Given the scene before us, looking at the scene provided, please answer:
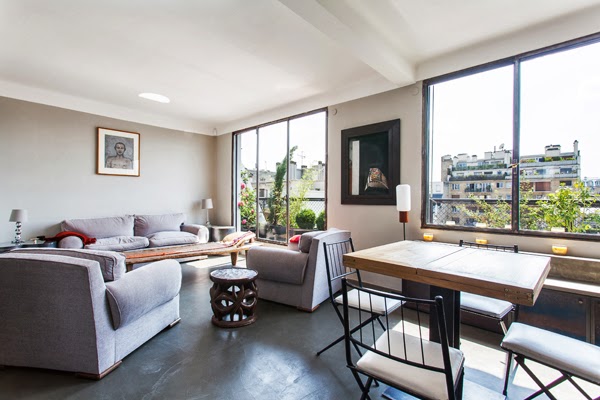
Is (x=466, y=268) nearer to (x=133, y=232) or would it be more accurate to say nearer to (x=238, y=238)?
(x=238, y=238)

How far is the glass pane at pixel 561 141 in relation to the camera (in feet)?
8.52

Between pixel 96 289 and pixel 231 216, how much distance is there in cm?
444

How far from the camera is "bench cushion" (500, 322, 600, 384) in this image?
1360 millimetres

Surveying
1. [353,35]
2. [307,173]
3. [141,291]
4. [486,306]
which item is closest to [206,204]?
[307,173]

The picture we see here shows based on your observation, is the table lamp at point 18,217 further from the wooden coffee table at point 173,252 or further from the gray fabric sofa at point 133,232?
the wooden coffee table at point 173,252

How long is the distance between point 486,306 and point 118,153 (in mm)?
5879

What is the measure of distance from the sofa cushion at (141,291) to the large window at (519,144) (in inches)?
116

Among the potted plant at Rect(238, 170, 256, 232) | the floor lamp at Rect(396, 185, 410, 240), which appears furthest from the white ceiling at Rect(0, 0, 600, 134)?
the potted plant at Rect(238, 170, 256, 232)

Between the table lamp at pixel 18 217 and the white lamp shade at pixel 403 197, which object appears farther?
the table lamp at pixel 18 217

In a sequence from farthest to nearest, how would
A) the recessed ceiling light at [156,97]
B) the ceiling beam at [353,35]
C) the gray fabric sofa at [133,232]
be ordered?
the recessed ceiling light at [156,97] < the gray fabric sofa at [133,232] < the ceiling beam at [353,35]

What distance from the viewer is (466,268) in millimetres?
1686

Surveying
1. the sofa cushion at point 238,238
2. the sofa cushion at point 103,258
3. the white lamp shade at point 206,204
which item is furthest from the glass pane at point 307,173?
the sofa cushion at point 103,258

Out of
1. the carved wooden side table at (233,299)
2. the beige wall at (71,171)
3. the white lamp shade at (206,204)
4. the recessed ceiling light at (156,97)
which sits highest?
the recessed ceiling light at (156,97)

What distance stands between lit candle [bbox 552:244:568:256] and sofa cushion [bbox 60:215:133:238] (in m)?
5.82
